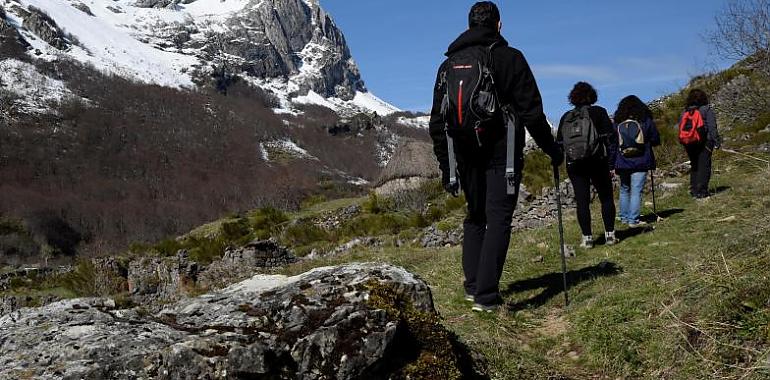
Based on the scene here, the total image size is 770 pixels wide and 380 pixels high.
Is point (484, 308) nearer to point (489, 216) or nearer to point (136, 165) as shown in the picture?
point (489, 216)

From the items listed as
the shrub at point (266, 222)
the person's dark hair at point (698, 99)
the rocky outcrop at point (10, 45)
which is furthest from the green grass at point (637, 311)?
the rocky outcrop at point (10, 45)

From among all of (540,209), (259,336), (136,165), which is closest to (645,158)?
(540,209)

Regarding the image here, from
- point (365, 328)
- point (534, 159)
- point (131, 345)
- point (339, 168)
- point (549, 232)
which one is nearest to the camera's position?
point (131, 345)

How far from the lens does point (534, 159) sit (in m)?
18.0

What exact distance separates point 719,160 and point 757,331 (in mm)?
13506

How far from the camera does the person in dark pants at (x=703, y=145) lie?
30.7 feet

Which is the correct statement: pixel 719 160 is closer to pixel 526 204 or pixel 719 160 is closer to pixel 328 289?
pixel 526 204

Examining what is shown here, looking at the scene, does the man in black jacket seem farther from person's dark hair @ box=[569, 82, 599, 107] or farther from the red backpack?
the red backpack

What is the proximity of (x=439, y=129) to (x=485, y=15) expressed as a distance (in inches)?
36.7

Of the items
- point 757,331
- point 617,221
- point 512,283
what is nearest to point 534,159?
point 617,221

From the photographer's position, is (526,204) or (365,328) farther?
(526,204)

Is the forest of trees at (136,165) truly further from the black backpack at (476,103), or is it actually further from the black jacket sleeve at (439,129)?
the black backpack at (476,103)

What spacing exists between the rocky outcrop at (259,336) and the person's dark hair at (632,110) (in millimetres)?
5910

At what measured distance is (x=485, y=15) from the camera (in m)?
4.55
